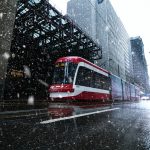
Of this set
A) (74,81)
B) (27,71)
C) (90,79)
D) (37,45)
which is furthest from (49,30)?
(74,81)

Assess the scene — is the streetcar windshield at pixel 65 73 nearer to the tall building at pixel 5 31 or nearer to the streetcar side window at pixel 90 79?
the streetcar side window at pixel 90 79

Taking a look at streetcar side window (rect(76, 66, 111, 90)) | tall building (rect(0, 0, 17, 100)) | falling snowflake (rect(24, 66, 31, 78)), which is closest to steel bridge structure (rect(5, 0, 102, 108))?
falling snowflake (rect(24, 66, 31, 78))

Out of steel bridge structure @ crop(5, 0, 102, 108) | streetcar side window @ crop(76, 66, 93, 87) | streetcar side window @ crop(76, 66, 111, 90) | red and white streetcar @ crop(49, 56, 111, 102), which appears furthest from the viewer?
steel bridge structure @ crop(5, 0, 102, 108)

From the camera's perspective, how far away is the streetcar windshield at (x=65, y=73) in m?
13.5

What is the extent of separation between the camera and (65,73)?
45.5 feet

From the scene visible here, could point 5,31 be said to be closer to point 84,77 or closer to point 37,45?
point 84,77

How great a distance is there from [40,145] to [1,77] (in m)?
12.1

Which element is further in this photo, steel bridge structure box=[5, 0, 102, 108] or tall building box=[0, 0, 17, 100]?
steel bridge structure box=[5, 0, 102, 108]

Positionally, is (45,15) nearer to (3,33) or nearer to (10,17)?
(10,17)

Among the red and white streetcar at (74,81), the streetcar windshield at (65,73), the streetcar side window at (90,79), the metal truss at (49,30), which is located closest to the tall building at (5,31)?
the metal truss at (49,30)

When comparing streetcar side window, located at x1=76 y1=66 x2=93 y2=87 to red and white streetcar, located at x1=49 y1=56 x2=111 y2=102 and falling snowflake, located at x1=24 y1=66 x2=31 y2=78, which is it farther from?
falling snowflake, located at x1=24 y1=66 x2=31 y2=78

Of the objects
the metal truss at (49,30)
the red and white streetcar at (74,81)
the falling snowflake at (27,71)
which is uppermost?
the metal truss at (49,30)

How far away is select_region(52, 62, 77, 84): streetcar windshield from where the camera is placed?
1348cm

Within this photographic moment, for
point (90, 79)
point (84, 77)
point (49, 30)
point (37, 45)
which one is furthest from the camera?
point (37, 45)
